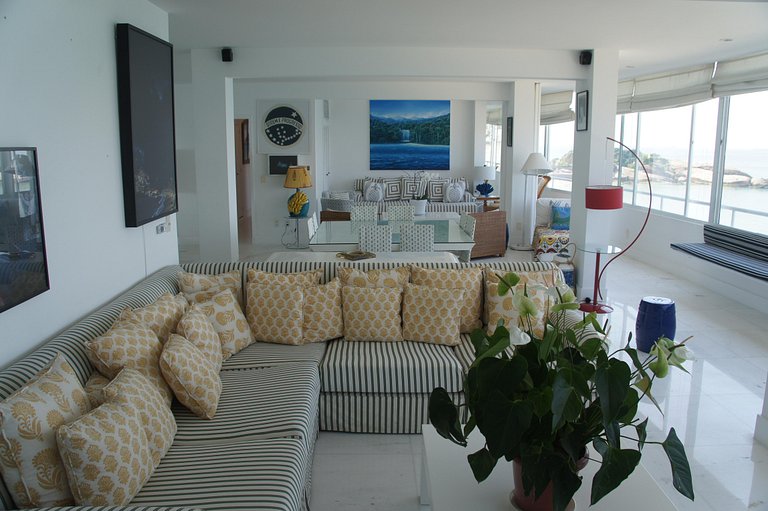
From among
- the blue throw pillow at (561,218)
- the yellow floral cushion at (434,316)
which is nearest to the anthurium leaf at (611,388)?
the yellow floral cushion at (434,316)

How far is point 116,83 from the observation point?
3.57 metres

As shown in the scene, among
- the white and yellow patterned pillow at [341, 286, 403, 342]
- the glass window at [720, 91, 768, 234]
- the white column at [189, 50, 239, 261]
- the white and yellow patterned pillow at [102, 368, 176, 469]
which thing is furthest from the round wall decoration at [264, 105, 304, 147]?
the white and yellow patterned pillow at [102, 368, 176, 469]

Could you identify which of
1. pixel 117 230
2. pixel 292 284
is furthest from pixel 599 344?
pixel 117 230

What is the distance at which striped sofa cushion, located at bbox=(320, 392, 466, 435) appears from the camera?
11.5 ft

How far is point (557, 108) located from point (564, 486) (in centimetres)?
985

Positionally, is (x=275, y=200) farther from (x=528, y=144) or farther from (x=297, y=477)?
(x=297, y=477)

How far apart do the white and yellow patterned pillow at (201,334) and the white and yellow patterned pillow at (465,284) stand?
4.44 feet

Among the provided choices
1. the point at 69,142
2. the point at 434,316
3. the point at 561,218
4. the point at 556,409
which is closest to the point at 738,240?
the point at 561,218

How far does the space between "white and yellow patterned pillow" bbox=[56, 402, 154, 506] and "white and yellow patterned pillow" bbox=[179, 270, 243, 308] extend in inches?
65.7

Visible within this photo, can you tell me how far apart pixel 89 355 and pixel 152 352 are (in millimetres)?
250

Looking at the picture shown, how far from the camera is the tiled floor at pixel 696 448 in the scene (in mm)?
2922

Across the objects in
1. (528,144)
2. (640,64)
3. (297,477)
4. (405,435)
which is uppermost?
(640,64)

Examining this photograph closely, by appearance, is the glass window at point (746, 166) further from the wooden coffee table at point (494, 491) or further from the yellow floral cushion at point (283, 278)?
the wooden coffee table at point (494, 491)

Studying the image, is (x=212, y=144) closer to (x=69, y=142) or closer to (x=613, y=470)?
(x=69, y=142)
